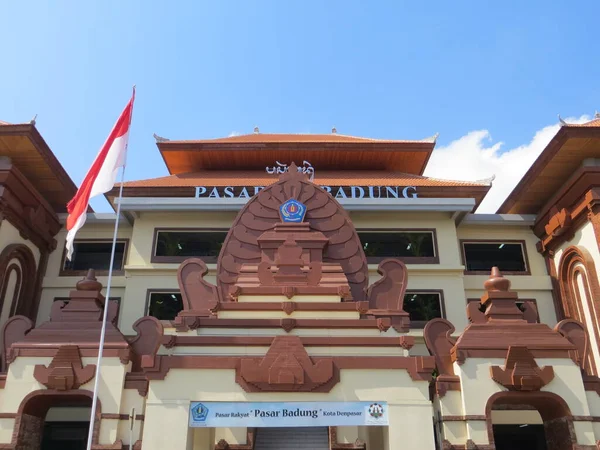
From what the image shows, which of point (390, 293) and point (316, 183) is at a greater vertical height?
point (316, 183)

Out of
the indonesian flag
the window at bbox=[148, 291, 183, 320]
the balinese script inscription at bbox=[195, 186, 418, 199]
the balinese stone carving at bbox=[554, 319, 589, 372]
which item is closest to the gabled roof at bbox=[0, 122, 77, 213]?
the balinese script inscription at bbox=[195, 186, 418, 199]

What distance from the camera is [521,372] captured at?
10492mm

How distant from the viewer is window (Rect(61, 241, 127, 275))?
19719 mm

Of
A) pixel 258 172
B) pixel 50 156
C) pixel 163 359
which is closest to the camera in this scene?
pixel 163 359

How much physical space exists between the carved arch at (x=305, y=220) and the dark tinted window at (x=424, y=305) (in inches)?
227

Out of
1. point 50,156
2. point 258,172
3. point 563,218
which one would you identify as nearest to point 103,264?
point 50,156

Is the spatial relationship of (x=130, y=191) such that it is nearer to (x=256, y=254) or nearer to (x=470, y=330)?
(x=256, y=254)

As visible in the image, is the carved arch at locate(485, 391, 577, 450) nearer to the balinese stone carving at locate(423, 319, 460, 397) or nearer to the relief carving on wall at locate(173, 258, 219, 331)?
the balinese stone carving at locate(423, 319, 460, 397)

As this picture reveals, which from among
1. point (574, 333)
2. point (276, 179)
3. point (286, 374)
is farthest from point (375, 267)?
point (286, 374)

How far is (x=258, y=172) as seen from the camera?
2248cm

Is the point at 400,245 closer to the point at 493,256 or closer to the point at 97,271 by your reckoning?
the point at 493,256

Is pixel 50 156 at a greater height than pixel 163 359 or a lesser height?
greater

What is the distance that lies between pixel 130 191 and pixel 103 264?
2985mm

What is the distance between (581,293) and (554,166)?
13.5 feet
